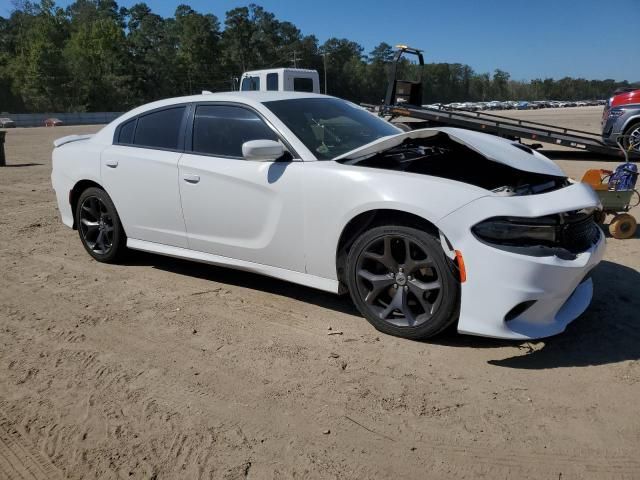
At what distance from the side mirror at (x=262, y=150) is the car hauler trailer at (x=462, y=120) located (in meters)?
9.51

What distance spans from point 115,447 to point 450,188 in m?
2.23

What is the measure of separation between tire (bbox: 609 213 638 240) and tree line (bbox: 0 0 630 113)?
88563 millimetres

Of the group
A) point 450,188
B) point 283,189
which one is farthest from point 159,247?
point 450,188

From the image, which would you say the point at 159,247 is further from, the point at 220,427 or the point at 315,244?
the point at 220,427

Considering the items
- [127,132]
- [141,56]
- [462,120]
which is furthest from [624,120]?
[141,56]

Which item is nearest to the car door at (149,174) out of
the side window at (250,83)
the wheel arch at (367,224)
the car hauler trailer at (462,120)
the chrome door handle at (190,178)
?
the chrome door handle at (190,178)

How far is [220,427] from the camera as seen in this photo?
258 cm

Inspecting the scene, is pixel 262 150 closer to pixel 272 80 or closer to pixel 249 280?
pixel 249 280

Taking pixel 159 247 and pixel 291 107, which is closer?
pixel 291 107

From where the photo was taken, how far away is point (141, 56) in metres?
95.8

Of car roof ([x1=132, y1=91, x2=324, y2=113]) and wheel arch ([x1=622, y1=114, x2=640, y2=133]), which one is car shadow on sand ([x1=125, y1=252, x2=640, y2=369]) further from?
wheel arch ([x1=622, y1=114, x2=640, y2=133])

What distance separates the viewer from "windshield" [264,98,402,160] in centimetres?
396

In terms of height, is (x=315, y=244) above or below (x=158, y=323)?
above

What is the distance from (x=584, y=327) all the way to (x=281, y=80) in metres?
15.1
